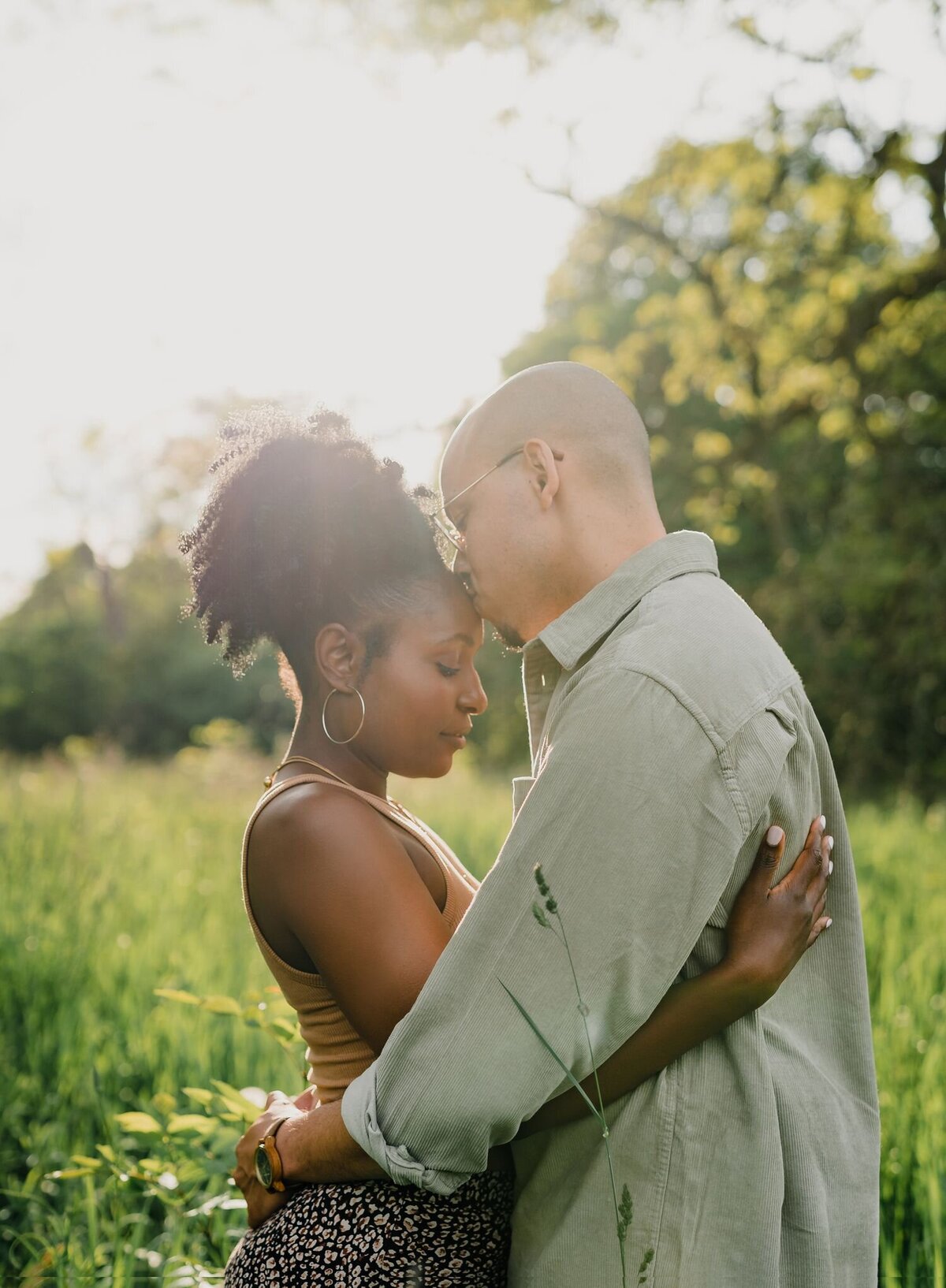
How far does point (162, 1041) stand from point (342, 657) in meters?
2.55

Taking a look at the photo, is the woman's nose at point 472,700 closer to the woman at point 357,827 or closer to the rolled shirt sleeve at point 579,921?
the woman at point 357,827

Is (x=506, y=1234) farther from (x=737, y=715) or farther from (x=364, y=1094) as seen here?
(x=737, y=715)

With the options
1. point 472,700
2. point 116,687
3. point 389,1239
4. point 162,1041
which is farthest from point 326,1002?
point 116,687

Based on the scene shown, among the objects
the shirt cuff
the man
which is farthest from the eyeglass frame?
the shirt cuff

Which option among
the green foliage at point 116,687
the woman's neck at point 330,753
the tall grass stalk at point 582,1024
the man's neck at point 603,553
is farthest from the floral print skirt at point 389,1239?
the green foliage at point 116,687

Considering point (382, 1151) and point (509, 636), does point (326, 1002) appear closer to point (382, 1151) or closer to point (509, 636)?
point (382, 1151)

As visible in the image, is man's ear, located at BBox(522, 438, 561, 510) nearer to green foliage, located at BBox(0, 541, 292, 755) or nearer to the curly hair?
the curly hair

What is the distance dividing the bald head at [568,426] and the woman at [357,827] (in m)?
0.24

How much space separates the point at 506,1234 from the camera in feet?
6.07

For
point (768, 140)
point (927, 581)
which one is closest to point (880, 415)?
point (927, 581)

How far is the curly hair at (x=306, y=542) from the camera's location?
2213 millimetres

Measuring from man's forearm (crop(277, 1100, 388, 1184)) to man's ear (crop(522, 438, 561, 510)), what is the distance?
3.45 feet

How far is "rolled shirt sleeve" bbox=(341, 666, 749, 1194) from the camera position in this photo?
150 cm

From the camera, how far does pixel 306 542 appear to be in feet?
7.25
